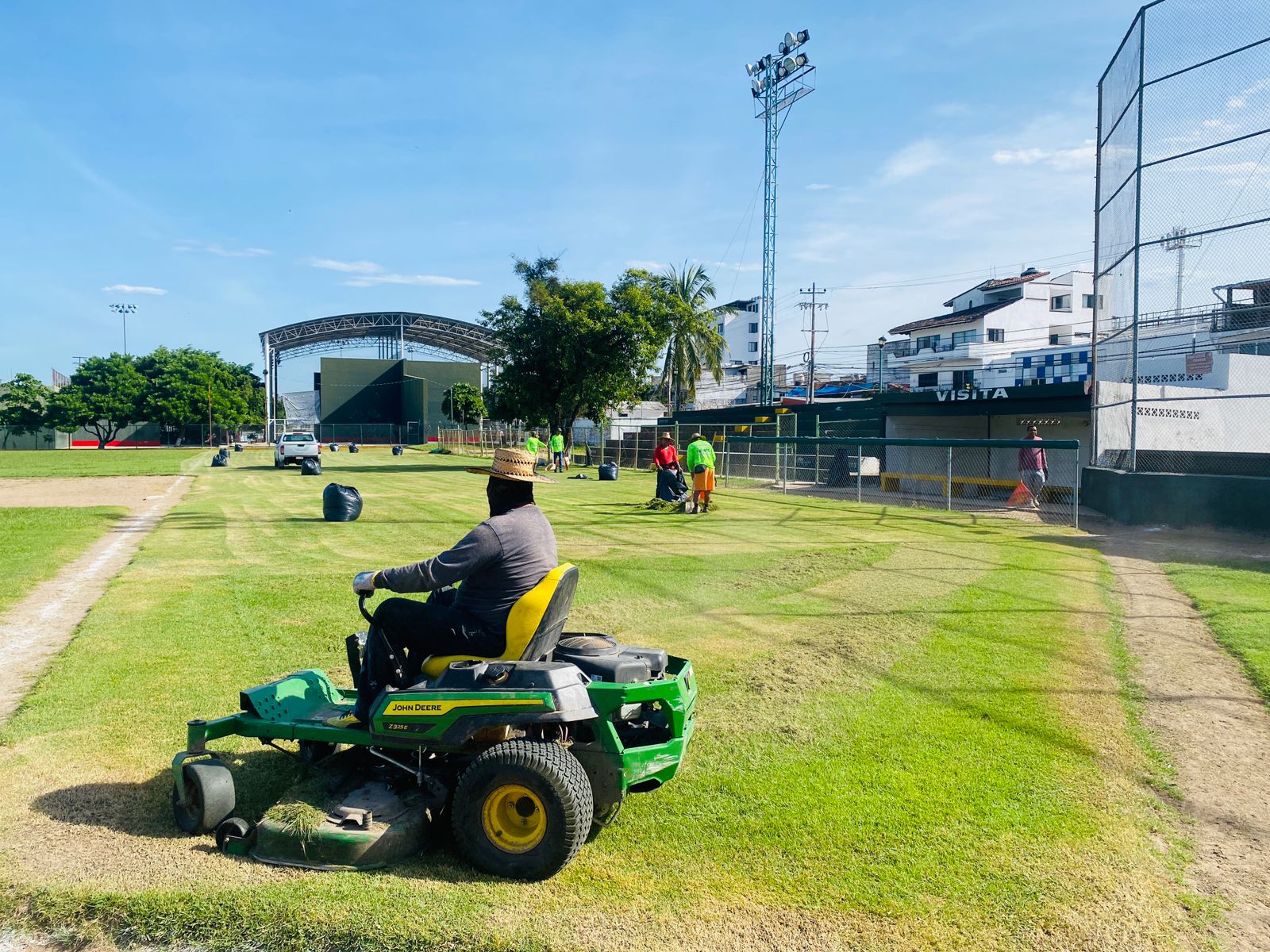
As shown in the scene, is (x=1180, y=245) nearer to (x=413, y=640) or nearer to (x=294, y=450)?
(x=413, y=640)

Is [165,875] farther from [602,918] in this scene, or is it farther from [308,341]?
[308,341]

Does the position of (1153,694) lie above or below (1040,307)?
below

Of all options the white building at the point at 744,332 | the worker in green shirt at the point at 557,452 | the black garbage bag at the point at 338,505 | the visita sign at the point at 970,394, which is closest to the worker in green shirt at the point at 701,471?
the black garbage bag at the point at 338,505

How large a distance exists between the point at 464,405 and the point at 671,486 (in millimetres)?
65645

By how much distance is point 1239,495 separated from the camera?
15078mm

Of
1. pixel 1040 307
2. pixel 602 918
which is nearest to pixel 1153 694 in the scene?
pixel 602 918

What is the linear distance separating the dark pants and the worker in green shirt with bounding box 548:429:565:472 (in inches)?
1202

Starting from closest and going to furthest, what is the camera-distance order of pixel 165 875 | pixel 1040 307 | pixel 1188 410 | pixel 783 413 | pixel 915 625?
pixel 165 875 < pixel 915 625 < pixel 1188 410 < pixel 783 413 < pixel 1040 307

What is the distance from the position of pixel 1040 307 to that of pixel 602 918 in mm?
67879

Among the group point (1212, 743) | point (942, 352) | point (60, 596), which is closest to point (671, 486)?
point (60, 596)

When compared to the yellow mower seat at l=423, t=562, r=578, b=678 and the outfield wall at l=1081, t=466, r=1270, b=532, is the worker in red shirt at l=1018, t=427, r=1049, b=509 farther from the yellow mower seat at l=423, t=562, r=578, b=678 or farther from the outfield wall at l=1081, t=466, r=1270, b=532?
the yellow mower seat at l=423, t=562, r=578, b=678

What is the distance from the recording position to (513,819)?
156 inches

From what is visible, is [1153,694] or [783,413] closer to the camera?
[1153,694]

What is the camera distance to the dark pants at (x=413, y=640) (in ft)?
14.5
